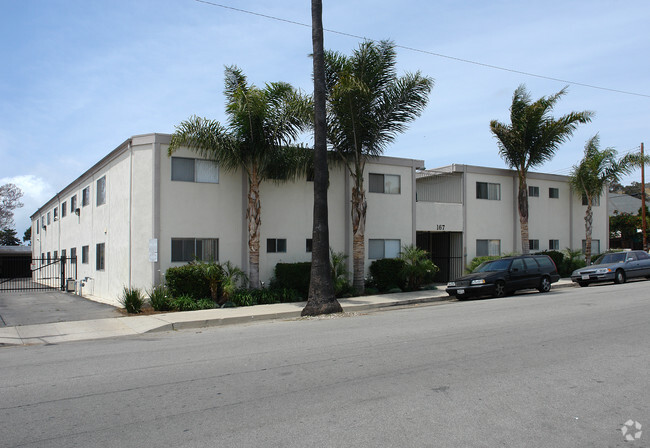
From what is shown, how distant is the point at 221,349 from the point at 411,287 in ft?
43.4

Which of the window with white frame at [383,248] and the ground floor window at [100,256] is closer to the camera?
the ground floor window at [100,256]

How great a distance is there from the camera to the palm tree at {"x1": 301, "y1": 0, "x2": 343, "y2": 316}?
1520 centimetres

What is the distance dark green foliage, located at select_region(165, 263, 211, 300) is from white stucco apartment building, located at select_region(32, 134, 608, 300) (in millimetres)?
833

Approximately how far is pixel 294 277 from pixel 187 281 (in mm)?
3736

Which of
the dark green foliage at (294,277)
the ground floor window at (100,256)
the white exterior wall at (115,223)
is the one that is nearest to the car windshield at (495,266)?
the dark green foliage at (294,277)

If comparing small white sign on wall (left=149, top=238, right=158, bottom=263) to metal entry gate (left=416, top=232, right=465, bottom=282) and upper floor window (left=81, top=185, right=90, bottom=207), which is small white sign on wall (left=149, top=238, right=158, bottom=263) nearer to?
upper floor window (left=81, top=185, right=90, bottom=207)

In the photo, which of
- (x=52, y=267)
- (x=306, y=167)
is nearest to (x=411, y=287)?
(x=306, y=167)

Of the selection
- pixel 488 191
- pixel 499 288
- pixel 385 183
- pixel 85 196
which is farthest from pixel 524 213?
pixel 85 196

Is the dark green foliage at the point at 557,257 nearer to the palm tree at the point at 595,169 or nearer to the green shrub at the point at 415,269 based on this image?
the palm tree at the point at 595,169

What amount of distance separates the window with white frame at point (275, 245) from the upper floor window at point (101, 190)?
7.29 m

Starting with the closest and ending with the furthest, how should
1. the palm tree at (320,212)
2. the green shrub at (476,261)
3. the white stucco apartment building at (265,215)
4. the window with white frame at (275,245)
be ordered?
the palm tree at (320,212) < the white stucco apartment building at (265,215) < the window with white frame at (275,245) < the green shrub at (476,261)

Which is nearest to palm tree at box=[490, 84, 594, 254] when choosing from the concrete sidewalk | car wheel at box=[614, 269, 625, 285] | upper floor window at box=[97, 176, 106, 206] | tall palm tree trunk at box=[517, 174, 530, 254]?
tall palm tree trunk at box=[517, 174, 530, 254]

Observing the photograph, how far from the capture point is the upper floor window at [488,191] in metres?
26.6

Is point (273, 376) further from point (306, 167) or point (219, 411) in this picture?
point (306, 167)
